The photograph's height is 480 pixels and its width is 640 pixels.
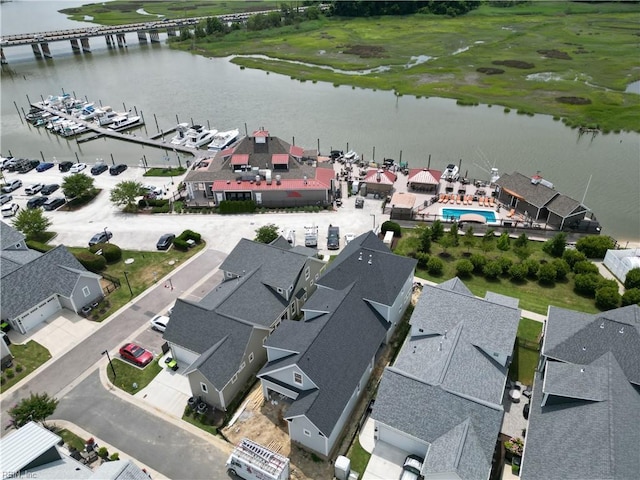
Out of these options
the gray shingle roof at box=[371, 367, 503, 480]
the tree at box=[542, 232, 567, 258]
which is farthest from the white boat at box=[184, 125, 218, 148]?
the gray shingle roof at box=[371, 367, 503, 480]

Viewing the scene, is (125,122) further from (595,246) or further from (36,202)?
(595,246)

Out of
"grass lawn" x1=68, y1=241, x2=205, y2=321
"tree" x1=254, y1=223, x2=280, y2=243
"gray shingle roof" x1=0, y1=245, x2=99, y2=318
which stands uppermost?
"gray shingle roof" x1=0, y1=245, x2=99, y2=318

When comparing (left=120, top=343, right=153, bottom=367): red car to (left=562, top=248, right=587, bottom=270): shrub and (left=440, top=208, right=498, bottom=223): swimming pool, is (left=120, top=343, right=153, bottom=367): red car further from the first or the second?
(left=562, top=248, right=587, bottom=270): shrub

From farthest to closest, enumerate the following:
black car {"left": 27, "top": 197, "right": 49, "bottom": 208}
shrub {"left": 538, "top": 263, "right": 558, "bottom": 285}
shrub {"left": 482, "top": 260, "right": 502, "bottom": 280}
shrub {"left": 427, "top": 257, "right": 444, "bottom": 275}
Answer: black car {"left": 27, "top": 197, "right": 49, "bottom": 208} → shrub {"left": 427, "top": 257, "right": 444, "bottom": 275} → shrub {"left": 482, "top": 260, "right": 502, "bottom": 280} → shrub {"left": 538, "top": 263, "right": 558, "bottom": 285}

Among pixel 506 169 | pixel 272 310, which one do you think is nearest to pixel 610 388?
pixel 272 310

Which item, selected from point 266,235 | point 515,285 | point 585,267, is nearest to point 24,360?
point 266,235

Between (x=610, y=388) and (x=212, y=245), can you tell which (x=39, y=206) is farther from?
(x=610, y=388)

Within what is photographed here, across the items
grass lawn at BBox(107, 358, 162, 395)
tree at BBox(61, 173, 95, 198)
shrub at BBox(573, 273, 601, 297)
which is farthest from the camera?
tree at BBox(61, 173, 95, 198)
